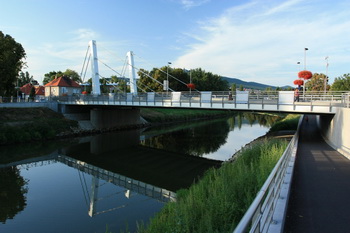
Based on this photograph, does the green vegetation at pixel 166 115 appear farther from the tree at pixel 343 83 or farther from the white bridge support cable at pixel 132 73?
the tree at pixel 343 83

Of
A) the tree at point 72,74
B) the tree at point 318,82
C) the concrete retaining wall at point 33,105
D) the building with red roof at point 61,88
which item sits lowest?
the concrete retaining wall at point 33,105

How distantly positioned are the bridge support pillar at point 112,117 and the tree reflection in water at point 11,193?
19.8 m

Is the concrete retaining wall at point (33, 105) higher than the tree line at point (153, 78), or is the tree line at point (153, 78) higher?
the tree line at point (153, 78)

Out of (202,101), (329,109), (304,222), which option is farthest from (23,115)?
(304,222)

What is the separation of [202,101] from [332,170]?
1489 centimetres

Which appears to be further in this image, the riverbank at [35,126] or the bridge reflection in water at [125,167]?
the riverbank at [35,126]

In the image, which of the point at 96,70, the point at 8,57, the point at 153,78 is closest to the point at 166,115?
the point at 153,78

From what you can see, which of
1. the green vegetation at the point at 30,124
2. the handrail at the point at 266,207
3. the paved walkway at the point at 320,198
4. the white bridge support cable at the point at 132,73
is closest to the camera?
the handrail at the point at 266,207

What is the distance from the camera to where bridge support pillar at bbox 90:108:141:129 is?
39569 mm

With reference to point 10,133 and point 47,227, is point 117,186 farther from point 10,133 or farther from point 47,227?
point 10,133

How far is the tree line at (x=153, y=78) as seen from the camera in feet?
106

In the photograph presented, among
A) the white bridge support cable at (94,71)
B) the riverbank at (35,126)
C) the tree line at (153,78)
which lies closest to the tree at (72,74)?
the tree line at (153,78)

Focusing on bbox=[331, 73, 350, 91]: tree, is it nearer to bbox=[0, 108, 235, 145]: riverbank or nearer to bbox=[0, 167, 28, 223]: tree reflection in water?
bbox=[0, 108, 235, 145]: riverbank

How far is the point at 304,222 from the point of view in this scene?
18.3 ft
